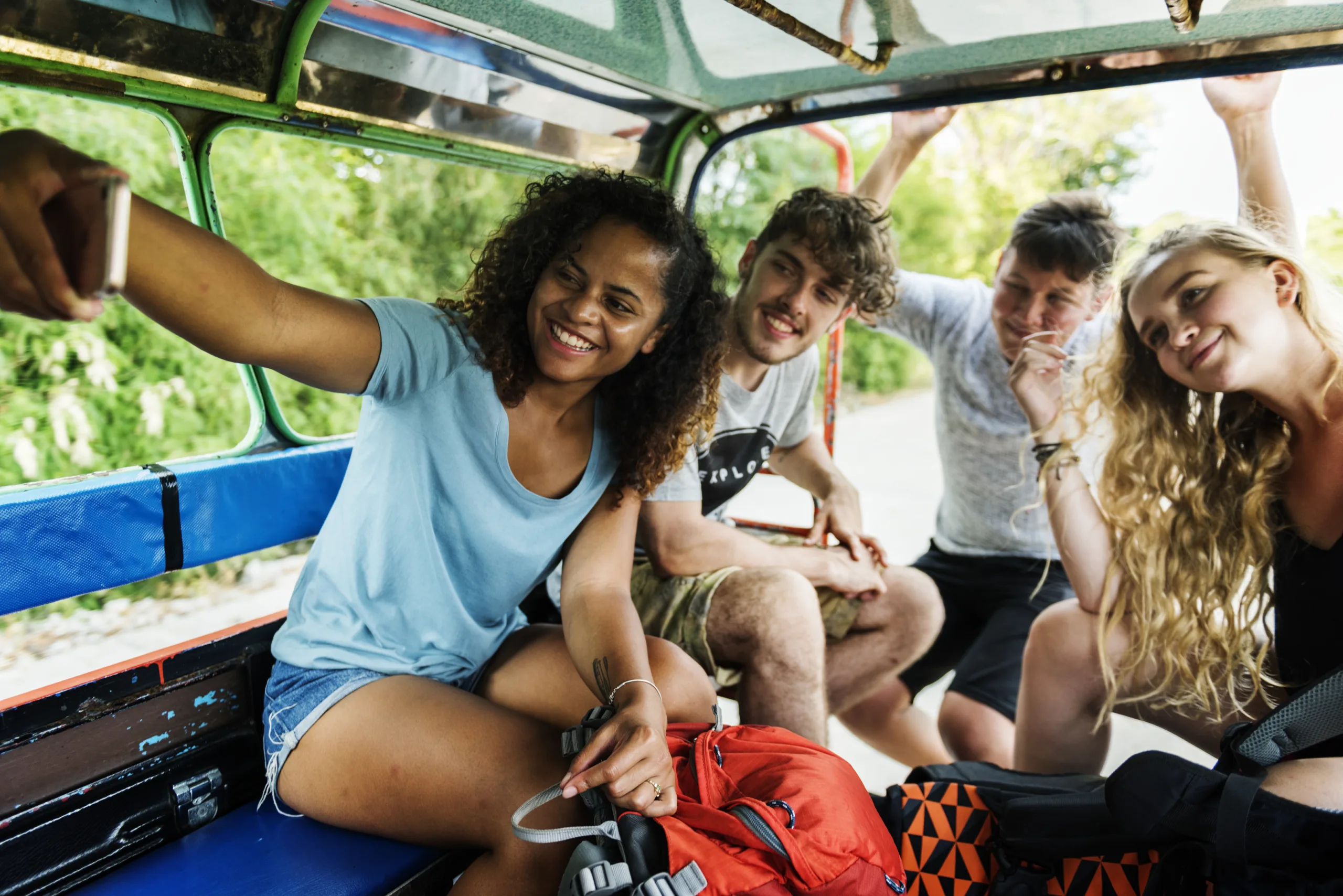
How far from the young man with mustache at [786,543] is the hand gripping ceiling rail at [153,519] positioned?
3.07ft

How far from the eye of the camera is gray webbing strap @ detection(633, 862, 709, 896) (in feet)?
4.52

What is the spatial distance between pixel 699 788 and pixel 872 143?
11999 millimetres

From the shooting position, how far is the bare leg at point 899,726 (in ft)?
10.4

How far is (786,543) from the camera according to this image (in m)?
3.00

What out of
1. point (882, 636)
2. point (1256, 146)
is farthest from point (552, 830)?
point (1256, 146)

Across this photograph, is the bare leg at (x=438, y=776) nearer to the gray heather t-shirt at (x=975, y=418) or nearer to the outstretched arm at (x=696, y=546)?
the outstretched arm at (x=696, y=546)

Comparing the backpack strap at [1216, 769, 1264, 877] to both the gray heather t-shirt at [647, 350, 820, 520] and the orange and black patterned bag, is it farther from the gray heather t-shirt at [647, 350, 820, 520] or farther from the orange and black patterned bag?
the gray heather t-shirt at [647, 350, 820, 520]

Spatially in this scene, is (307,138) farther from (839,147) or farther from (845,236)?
(839,147)

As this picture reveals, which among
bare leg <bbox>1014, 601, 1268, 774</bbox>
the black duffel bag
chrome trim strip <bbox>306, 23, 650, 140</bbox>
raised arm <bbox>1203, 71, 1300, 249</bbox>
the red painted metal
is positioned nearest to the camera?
the black duffel bag

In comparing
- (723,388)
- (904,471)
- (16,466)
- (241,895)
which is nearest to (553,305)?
(723,388)

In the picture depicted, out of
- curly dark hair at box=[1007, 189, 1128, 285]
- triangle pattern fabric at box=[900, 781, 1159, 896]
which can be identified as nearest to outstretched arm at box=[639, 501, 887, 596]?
triangle pattern fabric at box=[900, 781, 1159, 896]

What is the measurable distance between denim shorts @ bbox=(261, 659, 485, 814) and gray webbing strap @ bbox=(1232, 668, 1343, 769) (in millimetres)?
1618

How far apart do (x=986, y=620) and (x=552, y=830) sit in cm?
216

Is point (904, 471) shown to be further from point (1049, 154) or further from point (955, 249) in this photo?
point (1049, 154)
